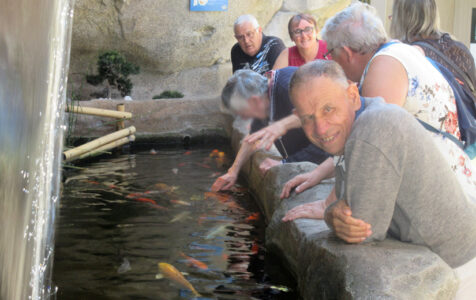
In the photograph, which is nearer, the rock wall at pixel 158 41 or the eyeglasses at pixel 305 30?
the eyeglasses at pixel 305 30

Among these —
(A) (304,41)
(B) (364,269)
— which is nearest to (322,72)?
(B) (364,269)

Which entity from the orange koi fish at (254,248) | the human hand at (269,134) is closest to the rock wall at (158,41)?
the orange koi fish at (254,248)

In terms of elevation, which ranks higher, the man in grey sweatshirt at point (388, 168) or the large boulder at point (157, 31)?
the large boulder at point (157, 31)

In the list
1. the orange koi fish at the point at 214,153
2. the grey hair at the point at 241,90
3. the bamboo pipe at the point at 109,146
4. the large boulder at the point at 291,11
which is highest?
the large boulder at the point at 291,11

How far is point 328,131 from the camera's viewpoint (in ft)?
8.05

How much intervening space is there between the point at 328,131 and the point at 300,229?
93 cm

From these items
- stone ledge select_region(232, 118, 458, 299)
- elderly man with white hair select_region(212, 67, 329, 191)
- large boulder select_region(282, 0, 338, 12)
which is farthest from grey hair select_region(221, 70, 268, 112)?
large boulder select_region(282, 0, 338, 12)

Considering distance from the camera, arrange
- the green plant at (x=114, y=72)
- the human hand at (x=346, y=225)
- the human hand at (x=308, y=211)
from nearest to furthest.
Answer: the human hand at (x=346, y=225)
the human hand at (x=308, y=211)
the green plant at (x=114, y=72)

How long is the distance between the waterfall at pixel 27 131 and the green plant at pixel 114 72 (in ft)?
23.1

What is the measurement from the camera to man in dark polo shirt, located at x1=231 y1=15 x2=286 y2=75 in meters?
6.42

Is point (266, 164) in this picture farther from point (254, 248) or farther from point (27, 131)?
point (27, 131)

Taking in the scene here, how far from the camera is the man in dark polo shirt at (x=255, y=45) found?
6.42m

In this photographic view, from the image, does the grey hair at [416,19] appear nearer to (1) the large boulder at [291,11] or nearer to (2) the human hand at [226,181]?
(2) the human hand at [226,181]

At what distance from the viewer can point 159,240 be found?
14.1 feet
